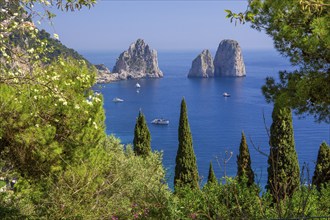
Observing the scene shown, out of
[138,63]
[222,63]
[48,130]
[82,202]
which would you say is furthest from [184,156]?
[138,63]

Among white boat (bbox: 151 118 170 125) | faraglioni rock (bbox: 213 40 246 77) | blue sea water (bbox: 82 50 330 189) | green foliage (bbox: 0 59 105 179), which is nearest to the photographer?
green foliage (bbox: 0 59 105 179)

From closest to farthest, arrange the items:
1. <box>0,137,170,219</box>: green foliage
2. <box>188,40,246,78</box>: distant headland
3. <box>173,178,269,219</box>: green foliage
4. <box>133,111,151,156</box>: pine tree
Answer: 1. <box>0,137,170,219</box>: green foliage
2. <box>173,178,269,219</box>: green foliage
3. <box>133,111,151,156</box>: pine tree
4. <box>188,40,246,78</box>: distant headland

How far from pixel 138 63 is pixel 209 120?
7544cm

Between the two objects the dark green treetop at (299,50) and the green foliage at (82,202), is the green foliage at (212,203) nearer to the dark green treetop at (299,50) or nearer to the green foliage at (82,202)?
the green foliage at (82,202)

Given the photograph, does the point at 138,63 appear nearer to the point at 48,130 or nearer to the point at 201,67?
the point at 201,67

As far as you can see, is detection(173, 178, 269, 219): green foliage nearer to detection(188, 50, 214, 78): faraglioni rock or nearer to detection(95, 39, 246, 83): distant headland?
detection(95, 39, 246, 83): distant headland

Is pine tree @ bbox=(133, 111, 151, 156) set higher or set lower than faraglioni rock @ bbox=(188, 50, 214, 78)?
lower

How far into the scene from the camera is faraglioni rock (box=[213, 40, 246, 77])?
455 ft

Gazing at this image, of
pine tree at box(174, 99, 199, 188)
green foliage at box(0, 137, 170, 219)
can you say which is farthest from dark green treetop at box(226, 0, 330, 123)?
pine tree at box(174, 99, 199, 188)

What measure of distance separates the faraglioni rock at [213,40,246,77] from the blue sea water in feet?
54.6

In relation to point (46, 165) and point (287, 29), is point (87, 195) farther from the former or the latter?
point (287, 29)

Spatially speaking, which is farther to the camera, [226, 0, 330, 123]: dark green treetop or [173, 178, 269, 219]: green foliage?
[173, 178, 269, 219]: green foliage

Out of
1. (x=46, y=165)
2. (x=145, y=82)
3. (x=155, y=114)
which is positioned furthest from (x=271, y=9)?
(x=145, y=82)

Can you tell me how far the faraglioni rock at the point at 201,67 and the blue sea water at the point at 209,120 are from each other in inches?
567
